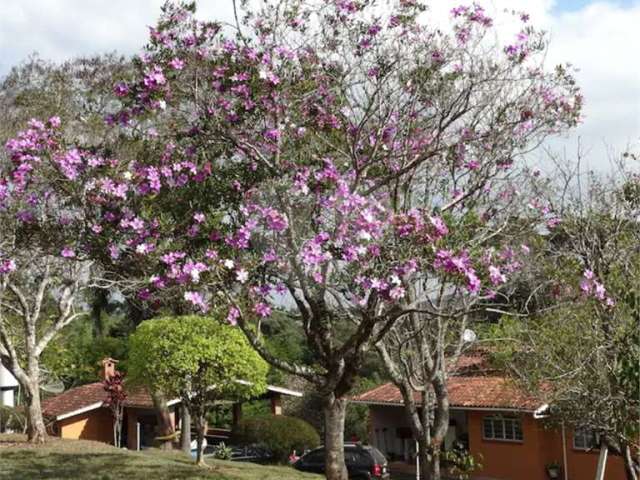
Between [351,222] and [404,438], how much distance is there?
22.3 m

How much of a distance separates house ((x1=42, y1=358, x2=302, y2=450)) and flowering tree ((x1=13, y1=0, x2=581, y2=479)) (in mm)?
19945

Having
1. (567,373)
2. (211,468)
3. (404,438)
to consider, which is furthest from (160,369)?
(404,438)

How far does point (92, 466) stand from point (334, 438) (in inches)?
263

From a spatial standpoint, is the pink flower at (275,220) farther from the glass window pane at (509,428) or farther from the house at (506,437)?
the glass window pane at (509,428)

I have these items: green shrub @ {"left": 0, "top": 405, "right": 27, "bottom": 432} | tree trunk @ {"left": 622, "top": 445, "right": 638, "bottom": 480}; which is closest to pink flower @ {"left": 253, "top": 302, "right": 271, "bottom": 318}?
tree trunk @ {"left": 622, "top": 445, "right": 638, "bottom": 480}

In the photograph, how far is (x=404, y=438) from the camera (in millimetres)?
28844

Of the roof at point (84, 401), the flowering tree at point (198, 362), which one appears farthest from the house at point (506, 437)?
the roof at point (84, 401)

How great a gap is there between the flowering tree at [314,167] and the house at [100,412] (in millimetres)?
19945

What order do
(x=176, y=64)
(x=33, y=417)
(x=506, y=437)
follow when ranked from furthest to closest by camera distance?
(x=506, y=437), (x=33, y=417), (x=176, y=64)

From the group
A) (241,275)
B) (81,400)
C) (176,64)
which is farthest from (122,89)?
(81,400)

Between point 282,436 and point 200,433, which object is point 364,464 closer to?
point 282,436

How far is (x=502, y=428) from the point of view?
80.5ft

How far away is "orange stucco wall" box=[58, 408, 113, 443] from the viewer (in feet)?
96.0

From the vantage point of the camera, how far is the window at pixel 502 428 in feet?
79.0
